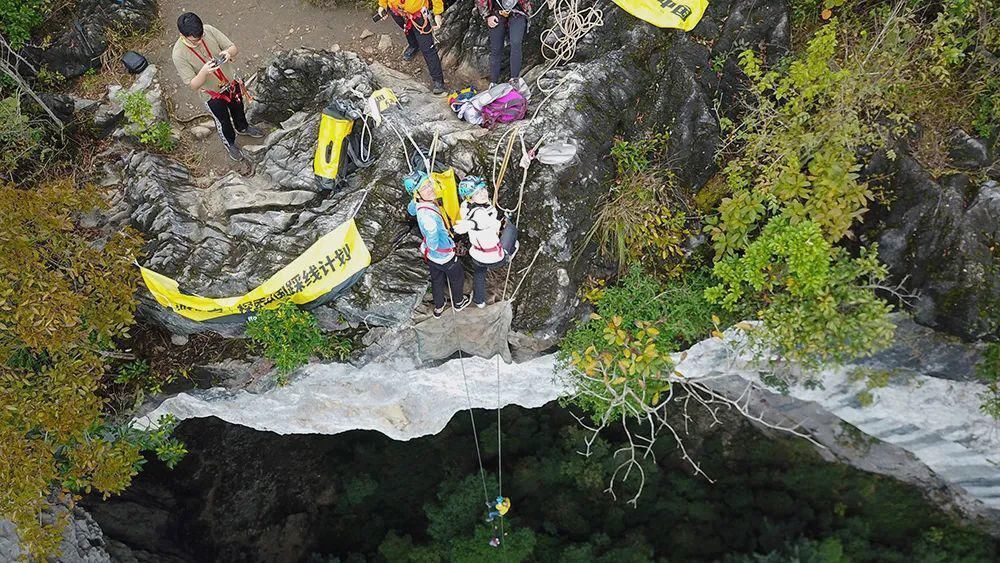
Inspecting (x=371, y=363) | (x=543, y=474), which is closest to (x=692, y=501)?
(x=543, y=474)

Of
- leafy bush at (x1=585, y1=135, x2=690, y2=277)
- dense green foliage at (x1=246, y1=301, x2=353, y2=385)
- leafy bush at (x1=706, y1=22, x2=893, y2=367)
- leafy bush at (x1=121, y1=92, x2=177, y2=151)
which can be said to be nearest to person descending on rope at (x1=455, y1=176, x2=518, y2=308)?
leafy bush at (x1=585, y1=135, x2=690, y2=277)

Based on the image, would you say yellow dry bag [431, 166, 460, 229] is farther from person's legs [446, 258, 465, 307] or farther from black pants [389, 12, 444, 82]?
black pants [389, 12, 444, 82]

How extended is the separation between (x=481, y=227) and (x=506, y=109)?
148 centimetres

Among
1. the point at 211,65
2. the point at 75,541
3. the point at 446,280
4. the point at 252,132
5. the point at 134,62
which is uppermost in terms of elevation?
the point at 211,65

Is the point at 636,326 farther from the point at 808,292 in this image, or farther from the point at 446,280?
the point at 446,280

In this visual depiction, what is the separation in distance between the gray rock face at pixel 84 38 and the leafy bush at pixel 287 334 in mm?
4069

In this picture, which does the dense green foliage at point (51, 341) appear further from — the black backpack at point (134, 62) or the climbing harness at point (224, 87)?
the black backpack at point (134, 62)

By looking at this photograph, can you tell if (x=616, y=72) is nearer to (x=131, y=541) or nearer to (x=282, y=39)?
(x=282, y=39)

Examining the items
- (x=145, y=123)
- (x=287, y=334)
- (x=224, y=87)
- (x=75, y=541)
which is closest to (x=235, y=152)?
(x=224, y=87)

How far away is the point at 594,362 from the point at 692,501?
24.3 ft

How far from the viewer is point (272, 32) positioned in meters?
7.86

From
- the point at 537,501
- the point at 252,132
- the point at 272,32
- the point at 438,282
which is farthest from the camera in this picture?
the point at 537,501

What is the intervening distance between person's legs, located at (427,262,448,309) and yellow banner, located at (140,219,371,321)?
2.28 ft

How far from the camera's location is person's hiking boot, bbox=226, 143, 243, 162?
716cm
